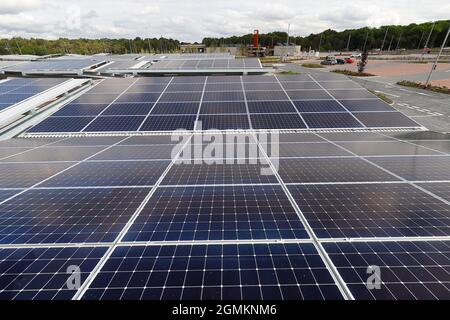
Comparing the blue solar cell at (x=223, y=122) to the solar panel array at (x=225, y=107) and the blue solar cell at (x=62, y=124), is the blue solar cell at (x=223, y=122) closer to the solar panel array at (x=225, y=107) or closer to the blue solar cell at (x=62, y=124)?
the solar panel array at (x=225, y=107)

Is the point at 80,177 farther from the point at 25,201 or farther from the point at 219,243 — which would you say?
the point at 219,243

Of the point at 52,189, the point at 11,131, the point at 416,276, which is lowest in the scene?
the point at 11,131

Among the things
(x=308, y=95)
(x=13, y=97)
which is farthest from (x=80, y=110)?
(x=308, y=95)

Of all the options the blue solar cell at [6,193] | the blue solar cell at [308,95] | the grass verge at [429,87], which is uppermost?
the blue solar cell at [308,95]

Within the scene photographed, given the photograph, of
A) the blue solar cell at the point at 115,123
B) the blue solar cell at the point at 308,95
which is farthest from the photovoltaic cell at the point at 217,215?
the blue solar cell at the point at 308,95
